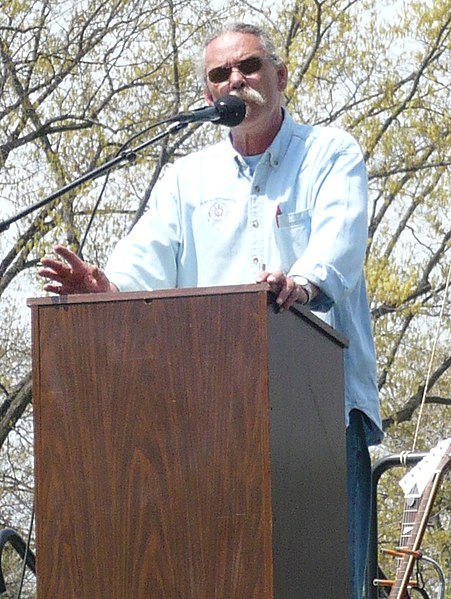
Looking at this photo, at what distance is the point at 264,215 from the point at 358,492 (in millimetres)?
667

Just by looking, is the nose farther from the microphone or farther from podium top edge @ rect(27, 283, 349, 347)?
podium top edge @ rect(27, 283, 349, 347)

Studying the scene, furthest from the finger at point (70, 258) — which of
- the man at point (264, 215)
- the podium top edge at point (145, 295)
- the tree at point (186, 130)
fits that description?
the tree at point (186, 130)

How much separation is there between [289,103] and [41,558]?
35.3 ft

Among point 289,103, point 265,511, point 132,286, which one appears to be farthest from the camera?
point 289,103

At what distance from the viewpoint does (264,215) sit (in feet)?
10.1

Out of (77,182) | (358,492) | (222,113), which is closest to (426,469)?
(358,492)

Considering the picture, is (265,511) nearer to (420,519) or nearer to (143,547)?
(143,547)

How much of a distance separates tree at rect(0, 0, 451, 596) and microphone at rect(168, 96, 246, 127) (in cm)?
895

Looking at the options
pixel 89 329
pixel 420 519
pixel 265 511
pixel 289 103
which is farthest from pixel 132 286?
pixel 289 103

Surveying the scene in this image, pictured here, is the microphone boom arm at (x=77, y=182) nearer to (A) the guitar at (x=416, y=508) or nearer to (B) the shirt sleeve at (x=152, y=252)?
(B) the shirt sleeve at (x=152, y=252)

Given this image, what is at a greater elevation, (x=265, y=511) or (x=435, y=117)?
(x=435, y=117)

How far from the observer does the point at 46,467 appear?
7.69 ft

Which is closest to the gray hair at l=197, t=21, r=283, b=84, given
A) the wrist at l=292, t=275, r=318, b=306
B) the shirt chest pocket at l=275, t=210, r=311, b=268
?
the shirt chest pocket at l=275, t=210, r=311, b=268

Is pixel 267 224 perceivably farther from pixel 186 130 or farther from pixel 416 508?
pixel 186 130
